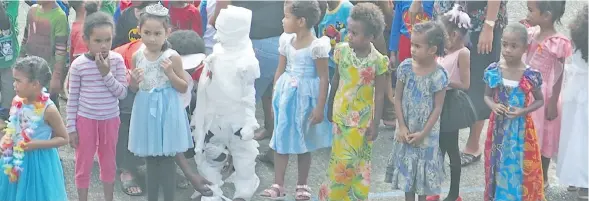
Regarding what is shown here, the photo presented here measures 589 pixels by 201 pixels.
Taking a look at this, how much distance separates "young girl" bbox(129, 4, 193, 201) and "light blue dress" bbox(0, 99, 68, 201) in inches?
22.3

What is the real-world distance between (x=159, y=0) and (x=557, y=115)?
8.69 ft

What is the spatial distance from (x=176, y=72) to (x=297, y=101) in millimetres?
775

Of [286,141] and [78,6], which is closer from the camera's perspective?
[286,141]

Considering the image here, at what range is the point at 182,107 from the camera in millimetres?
5914

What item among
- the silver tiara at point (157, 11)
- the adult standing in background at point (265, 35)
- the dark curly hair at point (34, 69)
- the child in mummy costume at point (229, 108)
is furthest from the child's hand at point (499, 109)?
the dark curly hair at point (34, 69)

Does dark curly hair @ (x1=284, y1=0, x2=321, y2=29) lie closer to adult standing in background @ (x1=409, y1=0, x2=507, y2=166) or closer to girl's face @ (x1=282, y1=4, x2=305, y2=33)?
girl's face @ (x1=282, y1=4, x2=305, y2=33)

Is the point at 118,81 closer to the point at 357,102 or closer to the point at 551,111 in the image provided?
the point at 357,102

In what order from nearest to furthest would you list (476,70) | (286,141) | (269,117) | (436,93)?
(436,93) → (286,141) → (476,70) → (269,117)

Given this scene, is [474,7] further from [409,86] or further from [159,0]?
[159,0]

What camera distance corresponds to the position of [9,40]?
7027 millimetres

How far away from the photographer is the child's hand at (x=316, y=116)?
6.05 m

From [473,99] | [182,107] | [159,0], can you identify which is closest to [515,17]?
[473,99]

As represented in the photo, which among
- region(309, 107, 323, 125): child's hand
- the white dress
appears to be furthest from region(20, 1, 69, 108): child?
the white dress

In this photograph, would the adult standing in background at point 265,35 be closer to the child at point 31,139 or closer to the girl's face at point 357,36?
the girl's face at point 357,36
